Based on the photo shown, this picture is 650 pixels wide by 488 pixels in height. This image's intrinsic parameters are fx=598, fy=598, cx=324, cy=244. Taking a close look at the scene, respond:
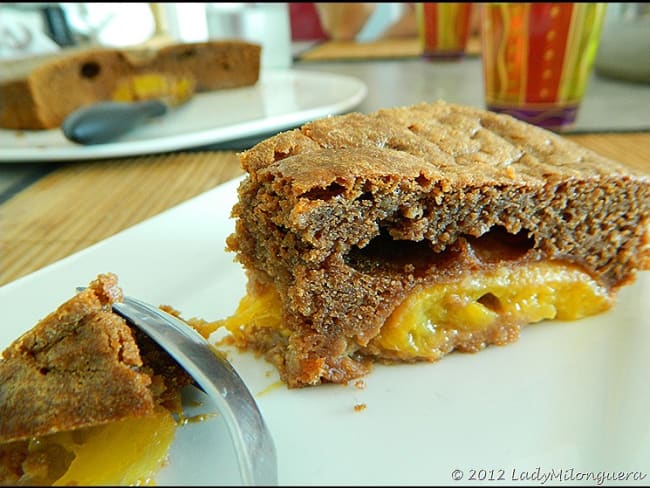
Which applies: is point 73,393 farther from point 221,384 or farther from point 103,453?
point 221,384

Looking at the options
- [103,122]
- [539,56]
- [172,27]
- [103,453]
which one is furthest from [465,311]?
[172,27]

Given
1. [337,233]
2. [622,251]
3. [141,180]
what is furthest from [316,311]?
[141,180]

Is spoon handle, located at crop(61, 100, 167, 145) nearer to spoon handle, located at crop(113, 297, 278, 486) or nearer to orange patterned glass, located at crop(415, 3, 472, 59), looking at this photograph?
spoon handle, located at crop(113, 297, 278, 486)

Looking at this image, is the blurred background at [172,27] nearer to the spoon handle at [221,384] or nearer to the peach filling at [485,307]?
the peach filling at [485,307]

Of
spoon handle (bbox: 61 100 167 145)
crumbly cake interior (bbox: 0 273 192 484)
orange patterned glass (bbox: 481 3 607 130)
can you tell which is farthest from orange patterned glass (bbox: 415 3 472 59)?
crumbly cake interior (bbox: 0 273 192 484)

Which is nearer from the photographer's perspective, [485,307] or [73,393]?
[73,393]

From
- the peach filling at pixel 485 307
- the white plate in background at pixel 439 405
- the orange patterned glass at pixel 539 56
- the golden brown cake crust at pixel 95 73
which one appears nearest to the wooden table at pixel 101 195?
the orange patterned glass at pixel 539 56
